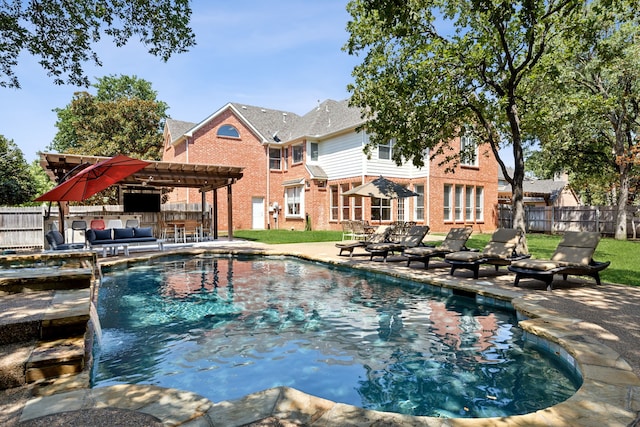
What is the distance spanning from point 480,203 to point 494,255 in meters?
16.9

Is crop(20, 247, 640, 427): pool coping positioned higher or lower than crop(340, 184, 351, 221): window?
lower

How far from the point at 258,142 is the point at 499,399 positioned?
80.1 ft

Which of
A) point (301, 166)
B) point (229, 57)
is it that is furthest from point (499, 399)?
point (301, 166)

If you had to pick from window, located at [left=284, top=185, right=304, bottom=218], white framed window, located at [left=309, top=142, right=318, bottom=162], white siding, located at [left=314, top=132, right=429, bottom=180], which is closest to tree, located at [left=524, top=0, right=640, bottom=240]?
white siding, located at [left=314, top=132, right=429, bottom=180]

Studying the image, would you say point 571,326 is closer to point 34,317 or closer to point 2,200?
point 34,317

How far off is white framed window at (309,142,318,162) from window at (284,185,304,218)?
201 cm

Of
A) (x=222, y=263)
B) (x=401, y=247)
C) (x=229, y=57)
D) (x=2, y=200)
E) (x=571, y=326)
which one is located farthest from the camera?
(x=2, y=200)

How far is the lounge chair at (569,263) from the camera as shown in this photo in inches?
287

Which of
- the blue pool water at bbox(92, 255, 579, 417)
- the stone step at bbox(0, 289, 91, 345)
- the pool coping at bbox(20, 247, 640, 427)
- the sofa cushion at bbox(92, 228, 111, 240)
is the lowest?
the blue pool water at bbox(92, 255, 579, 417)

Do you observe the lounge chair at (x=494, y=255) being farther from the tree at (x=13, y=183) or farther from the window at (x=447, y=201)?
the tree at (x=13, y=183)

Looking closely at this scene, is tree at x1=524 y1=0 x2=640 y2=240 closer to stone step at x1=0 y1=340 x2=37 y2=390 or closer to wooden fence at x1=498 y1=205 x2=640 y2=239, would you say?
wooden fence at x1=498 y1=205 x2=640 y2=239

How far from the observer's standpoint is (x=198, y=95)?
83.0 ft

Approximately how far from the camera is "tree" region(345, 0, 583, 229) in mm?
10328

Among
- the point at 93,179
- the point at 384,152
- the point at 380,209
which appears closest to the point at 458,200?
the point at 380,209
